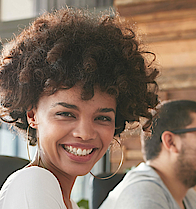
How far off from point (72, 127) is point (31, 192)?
0.20 m

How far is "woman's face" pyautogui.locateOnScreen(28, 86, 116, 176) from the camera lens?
75cm

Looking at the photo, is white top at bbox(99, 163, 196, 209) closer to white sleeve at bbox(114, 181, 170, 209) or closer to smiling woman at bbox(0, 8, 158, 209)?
white sleeve at bbox(114, 181, 170, 209)

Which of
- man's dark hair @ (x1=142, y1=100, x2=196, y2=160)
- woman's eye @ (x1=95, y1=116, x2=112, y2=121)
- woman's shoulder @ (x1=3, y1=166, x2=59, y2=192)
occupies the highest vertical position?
man's dark hair @ (x1=142, y1=100, x2=196, y2=160)

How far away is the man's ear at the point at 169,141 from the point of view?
5.23ft

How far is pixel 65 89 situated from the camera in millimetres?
755

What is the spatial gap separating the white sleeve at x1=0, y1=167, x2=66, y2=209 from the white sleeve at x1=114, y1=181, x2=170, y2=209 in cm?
60

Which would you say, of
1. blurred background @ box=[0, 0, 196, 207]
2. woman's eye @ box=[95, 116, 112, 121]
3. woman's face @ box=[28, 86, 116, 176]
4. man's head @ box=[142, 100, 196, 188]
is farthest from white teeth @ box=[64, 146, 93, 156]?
blurred background @ box=[0, 0, 196, 207]

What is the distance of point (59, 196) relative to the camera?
0.73 m

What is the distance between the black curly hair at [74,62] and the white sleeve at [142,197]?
0.52m

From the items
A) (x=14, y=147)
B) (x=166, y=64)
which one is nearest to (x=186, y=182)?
(x=166, y=64)

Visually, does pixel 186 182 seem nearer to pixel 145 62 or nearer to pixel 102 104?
pixel 145 62

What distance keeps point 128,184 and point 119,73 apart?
2.41ft

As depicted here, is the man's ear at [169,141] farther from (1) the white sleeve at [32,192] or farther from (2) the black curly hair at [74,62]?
(1) the white sleeve at [32,192]

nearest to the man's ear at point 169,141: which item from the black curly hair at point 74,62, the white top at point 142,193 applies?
the white top at point 142,193
